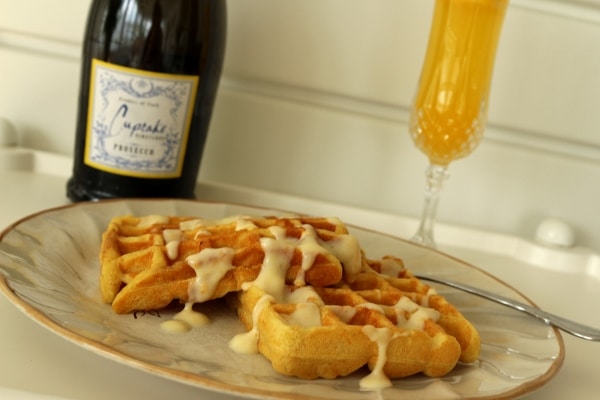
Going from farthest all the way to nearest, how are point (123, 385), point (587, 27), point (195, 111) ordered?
point (587, 27), point (195, 111), point (123, 385)

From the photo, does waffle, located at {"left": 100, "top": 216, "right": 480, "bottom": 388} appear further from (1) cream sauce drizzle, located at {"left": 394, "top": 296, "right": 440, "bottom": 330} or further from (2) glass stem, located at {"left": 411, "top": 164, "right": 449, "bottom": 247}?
(2) glass stem, located at {"left": 411, "top": 164, "right": 449, "bottom": 247}

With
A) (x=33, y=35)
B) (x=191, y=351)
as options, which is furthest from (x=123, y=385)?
(x=33, y=35)

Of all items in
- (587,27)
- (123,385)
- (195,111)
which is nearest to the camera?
(123,385)

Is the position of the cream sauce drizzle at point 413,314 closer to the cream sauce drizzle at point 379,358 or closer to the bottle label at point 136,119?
the cream sauce drizzle at point 379,358

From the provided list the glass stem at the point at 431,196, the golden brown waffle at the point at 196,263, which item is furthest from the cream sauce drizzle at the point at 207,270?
the glass stem at the point at 431,196

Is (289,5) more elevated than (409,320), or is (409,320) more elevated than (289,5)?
(289,5)

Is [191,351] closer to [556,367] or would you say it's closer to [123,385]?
[123,385]

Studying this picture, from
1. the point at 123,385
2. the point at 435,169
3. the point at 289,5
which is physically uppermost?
the point at 289,5
